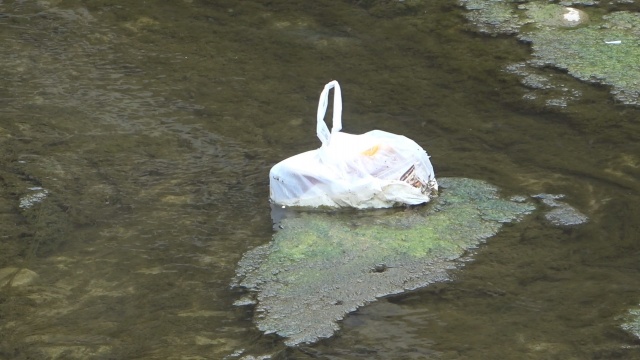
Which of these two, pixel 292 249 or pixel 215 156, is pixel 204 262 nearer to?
pixel 292 249

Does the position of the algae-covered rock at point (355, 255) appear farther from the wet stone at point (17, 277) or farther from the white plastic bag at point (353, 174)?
the wet stone at point (17, 277)

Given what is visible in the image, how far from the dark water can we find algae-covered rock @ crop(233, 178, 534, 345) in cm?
6

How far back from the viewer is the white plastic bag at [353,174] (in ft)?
10.4

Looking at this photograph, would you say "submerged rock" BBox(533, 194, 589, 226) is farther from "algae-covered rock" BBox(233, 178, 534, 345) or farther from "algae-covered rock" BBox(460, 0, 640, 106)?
"algae-covered rock" BBox(460, 0, 640, 106)

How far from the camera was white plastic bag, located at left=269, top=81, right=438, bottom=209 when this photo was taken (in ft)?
10.4

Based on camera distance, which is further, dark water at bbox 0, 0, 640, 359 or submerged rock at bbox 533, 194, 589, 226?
submerged rock at bbox 533, 194, 589, 226

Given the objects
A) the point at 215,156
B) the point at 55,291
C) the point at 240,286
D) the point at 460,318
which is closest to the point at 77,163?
the point at 215,156

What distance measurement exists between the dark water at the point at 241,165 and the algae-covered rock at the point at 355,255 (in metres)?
0.06

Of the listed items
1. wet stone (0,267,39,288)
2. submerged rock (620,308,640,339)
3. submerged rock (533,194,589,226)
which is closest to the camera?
submerged rock (620,308,640,339)

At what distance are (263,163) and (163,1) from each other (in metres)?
1.96

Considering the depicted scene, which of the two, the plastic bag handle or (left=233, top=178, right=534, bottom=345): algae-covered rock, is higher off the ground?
the plastic bag handle

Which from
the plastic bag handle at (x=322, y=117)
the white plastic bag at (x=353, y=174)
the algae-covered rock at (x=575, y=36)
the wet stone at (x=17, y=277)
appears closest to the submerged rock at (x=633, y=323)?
the white plastic bag at (x=353, y=174)

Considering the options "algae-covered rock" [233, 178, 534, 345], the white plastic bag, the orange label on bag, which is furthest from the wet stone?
the orange label on bag

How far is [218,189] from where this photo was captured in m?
3.34
